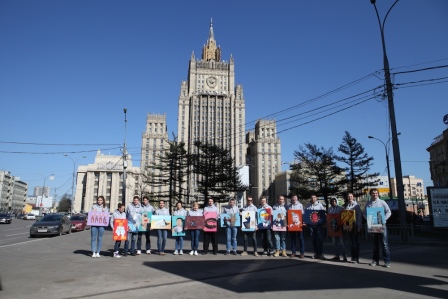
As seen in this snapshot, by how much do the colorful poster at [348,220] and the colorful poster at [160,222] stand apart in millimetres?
6139

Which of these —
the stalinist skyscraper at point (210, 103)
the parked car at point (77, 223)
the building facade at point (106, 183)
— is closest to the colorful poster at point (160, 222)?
the parked car at point (77, 223)

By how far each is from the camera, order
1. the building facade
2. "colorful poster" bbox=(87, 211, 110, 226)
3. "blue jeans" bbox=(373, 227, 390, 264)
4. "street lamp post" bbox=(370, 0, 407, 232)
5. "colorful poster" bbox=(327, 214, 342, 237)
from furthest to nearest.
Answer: the building facade < "street lamp post" bbox=(370, 0, 407, 232) < "colorful poster" bbox=(87, 211, 110, 226) < "colorful poster" bbox=(327, 214, 342, 237) < "blue jeans" bbox=(373, 227, 390, 264)

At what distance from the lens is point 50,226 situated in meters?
21.7

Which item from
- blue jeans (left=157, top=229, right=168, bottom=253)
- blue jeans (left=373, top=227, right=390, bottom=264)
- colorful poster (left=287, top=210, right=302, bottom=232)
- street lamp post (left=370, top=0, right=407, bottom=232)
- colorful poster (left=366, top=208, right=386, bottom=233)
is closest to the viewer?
blue jeans (left=373, top=227, right=390, bottom=264)

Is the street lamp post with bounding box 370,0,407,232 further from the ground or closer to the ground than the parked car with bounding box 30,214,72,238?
further from the ground

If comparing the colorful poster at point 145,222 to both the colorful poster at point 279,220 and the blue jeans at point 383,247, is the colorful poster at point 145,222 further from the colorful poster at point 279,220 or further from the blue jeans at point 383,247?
the blue jeans at point 383,247

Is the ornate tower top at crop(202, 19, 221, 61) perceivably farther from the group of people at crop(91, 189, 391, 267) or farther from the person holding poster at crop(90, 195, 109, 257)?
the person holding poster at crop(90, 195, 109, 257)

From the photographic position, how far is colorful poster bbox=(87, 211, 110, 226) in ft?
37.4

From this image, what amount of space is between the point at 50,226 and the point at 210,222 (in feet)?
47.4

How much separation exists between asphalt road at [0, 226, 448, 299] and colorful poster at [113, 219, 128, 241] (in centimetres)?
115

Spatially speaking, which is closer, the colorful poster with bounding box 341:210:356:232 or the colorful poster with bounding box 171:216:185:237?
the colorful poster with bounding box 341:210:356:232

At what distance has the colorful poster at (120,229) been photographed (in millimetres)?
11422

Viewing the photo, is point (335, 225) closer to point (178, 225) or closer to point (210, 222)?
point (210, 222)

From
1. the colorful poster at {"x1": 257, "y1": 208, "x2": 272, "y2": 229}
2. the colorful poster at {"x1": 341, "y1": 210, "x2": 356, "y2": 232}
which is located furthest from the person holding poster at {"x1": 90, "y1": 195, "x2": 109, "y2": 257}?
the colorful poster at {"x1": 341, "y1": 210, "x2": 356, "y2": 232}
